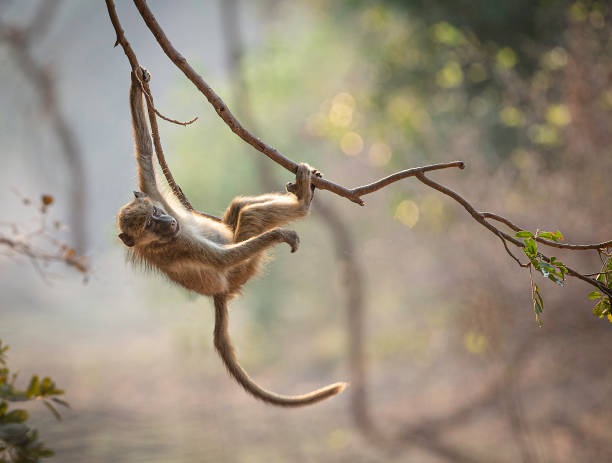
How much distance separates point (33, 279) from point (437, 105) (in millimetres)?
7239

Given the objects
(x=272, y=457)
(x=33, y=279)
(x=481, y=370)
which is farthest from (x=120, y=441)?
(x=481, y=370)

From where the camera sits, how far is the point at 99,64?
9016mm

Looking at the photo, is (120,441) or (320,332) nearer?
(120,441)

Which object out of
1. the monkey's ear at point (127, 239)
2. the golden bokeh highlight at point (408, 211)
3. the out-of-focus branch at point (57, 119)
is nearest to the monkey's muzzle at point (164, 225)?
the monkey's ear at point (127, 239)

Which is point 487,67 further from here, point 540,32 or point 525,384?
point 525,384

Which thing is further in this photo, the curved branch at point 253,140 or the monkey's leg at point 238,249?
the monkey's leg at point 238,249

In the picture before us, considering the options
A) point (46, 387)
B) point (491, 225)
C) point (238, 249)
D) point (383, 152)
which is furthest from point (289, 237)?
point (383, 152)

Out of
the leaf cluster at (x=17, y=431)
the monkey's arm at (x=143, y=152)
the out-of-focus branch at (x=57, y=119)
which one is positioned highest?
the out-of-focus branch at (x=57, y=119)

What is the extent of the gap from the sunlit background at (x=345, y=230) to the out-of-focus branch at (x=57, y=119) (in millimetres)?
53

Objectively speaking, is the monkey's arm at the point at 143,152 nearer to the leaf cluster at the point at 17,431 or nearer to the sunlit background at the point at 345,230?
the sunlit background at the point at 345,230

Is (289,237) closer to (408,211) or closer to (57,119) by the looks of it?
(408,211)

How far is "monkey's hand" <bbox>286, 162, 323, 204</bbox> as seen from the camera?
2.32 metres

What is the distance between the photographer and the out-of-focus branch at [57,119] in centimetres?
768

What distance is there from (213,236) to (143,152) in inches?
20.7
